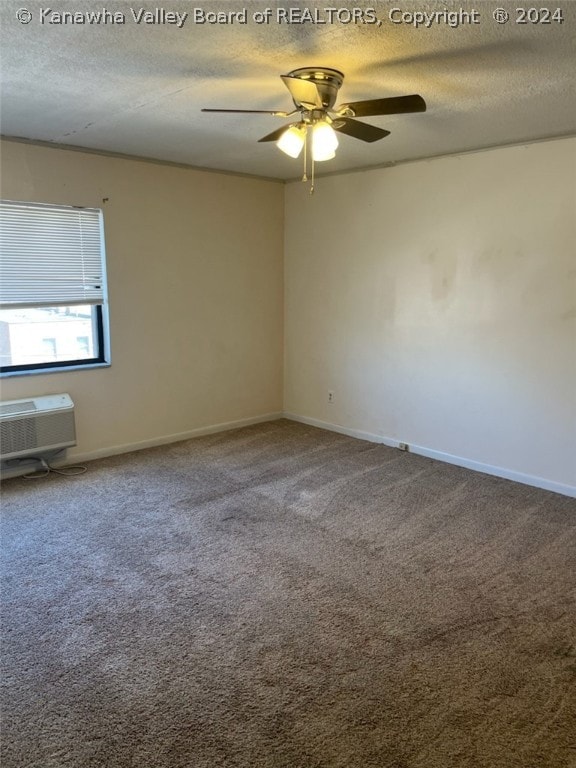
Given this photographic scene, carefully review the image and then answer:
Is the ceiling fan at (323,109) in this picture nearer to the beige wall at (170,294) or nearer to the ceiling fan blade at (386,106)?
the ceiling fan blade at (386,106)

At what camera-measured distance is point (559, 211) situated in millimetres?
3682

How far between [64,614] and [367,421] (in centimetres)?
321

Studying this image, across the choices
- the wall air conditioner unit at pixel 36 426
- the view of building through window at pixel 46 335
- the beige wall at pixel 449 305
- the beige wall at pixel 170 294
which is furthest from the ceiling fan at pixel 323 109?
the wall air conditioner unit at pixel 36 426

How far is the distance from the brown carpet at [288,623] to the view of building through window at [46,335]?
95 centimetres

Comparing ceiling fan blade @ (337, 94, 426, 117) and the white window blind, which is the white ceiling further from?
the white window blind

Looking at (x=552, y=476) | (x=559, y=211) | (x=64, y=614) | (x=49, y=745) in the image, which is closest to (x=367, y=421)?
(x=552, y=476)

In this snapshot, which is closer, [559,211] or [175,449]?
[559,211]

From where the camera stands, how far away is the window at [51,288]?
3.92 m

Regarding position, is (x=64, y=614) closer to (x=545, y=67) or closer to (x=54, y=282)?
(x=54, y=282)

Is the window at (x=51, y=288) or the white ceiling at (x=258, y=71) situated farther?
the window at (x=51, y=288)

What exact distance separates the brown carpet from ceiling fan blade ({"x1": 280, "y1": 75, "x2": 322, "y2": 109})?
7.48ft

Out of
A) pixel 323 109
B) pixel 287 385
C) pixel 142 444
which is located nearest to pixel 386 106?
pixel 323 109

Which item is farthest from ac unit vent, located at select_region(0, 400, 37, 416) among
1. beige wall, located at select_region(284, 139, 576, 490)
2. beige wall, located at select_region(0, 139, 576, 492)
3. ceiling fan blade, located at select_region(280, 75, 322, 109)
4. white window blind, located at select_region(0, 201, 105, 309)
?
ceiling fan blade, located at select_region(280, 75, 322, 109)

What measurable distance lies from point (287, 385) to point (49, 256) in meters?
2.66
